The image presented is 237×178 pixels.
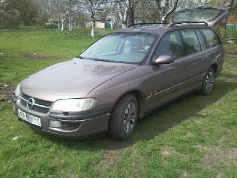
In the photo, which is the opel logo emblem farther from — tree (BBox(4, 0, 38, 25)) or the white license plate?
tree (BBox(4, 0, 38, 25))

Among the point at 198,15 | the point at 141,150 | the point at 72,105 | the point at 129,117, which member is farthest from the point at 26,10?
the point at 141,150

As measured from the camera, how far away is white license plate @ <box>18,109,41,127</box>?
3.81m

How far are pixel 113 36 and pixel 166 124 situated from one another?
199 cm

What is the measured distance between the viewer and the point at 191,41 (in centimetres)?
599

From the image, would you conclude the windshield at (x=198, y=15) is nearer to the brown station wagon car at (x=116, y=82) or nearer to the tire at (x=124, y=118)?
the brown station wagon car at (x=116, y=82)

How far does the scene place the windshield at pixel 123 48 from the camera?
4.84 meters

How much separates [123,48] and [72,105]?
6.03 feet

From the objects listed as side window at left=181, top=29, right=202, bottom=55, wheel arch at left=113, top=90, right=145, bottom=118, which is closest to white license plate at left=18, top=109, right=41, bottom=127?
wheel arch at left=113, top=90, right=145, bottom=118

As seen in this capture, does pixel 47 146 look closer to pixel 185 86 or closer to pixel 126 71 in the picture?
pixel 126 71

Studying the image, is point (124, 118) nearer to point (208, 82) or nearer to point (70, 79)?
point (70, 79)

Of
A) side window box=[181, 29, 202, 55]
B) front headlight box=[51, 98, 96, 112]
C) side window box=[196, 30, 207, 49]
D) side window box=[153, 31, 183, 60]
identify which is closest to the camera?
front headlight box=[51, 98, 96, 112]

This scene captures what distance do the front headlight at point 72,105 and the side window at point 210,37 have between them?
4.02 m

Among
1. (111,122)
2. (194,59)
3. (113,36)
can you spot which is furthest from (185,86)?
(111,122)

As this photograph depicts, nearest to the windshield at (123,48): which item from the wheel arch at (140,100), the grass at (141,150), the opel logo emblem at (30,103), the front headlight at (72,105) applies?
the wheel arch at (140,100)
